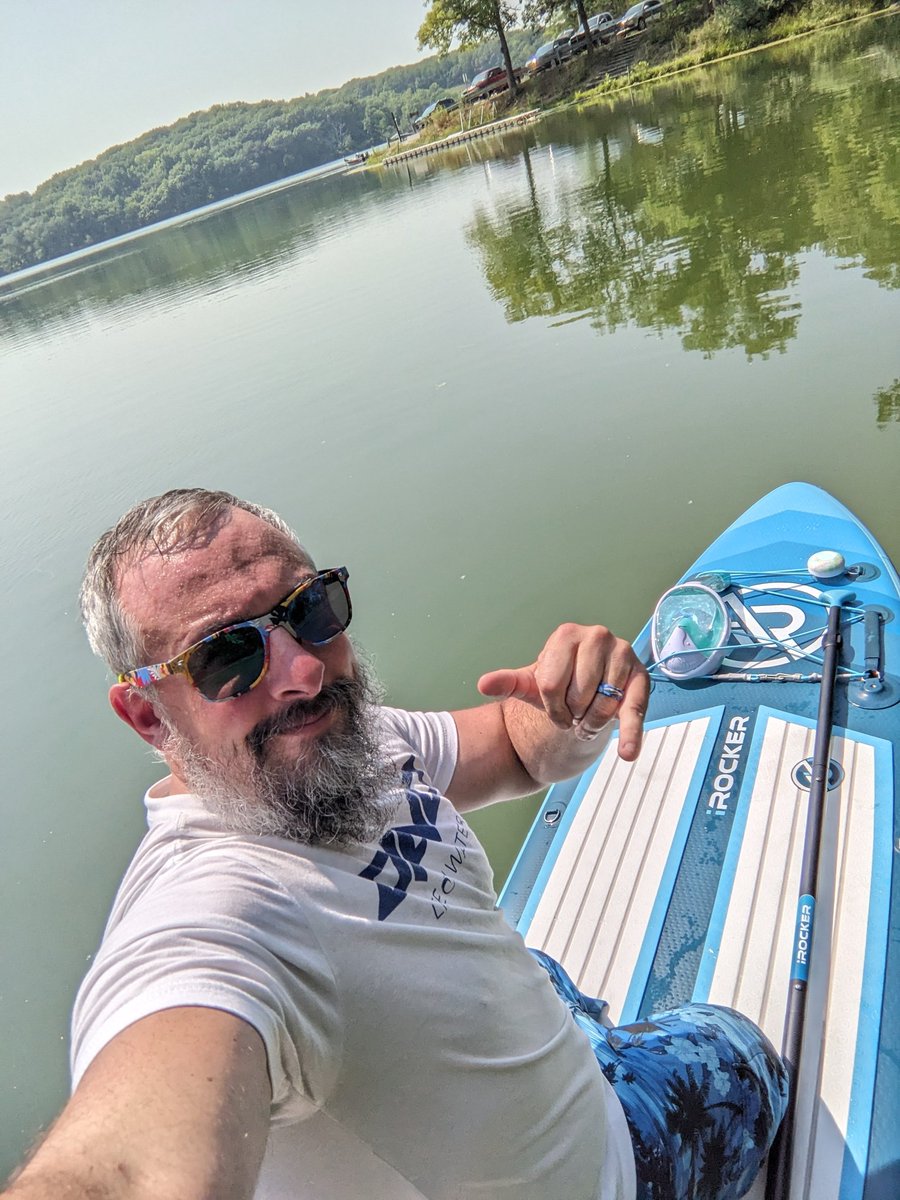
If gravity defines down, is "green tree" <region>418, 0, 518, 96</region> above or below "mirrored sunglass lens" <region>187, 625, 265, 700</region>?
above

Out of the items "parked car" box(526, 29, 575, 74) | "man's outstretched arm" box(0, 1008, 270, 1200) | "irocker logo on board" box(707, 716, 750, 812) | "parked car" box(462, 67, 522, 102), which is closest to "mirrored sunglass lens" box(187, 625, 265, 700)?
"man's outstretched arm" box(0, 1008, 270, 1200)

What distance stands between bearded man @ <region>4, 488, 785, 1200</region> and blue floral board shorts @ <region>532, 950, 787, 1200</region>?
0.02 metres

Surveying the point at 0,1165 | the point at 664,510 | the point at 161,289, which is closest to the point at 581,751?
the point at 0,1165

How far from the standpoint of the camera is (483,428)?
26.2ft

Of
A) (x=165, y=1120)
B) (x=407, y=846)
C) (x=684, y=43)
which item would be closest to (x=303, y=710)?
(x=407, y=846)

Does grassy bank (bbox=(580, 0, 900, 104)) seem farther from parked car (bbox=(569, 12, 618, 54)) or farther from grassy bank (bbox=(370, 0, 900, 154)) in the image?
parked car (bbox=(569, 12, 618, 54))

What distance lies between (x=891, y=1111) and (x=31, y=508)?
37.2ft

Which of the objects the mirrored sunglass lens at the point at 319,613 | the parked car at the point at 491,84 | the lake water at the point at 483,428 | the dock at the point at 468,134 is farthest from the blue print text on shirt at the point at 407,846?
the parked car at the point at 491,84

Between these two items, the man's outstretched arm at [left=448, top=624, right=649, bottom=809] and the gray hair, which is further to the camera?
the man's outstretched arm at [left=448, top=624, right=649, bottom=809]

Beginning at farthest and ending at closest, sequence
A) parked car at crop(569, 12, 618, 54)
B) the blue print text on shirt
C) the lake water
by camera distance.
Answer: parked car at crop(569, 12, 618, 54) < the lake water < the blue print text on shirt

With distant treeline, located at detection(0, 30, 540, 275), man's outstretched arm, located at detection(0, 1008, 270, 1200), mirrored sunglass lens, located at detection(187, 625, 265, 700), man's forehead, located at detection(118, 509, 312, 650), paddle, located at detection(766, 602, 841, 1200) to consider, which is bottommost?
paddle, located at detection(766, 602, 841, 1200)

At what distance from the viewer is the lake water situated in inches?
196

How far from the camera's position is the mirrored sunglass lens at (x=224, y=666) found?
146 cm

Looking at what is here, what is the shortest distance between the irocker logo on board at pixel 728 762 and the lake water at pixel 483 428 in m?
1.04
